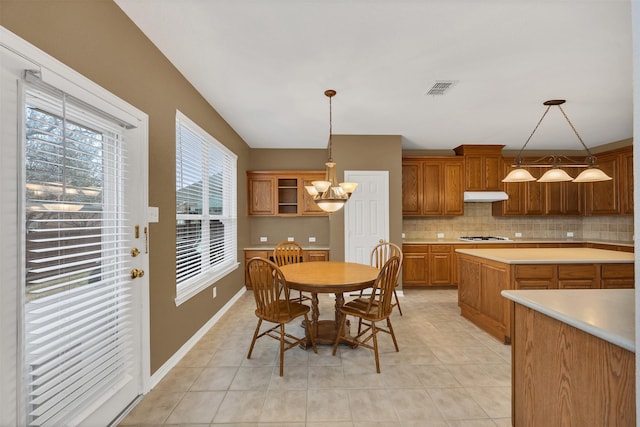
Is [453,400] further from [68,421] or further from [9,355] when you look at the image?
[9,355]

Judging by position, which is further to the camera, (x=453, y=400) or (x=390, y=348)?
(x=390, y=348)

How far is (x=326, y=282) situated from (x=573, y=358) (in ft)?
5.27

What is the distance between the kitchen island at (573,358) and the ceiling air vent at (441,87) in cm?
216

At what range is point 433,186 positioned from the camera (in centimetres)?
515

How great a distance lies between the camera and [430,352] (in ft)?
8.66

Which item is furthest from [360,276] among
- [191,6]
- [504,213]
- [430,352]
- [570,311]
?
[504,213]

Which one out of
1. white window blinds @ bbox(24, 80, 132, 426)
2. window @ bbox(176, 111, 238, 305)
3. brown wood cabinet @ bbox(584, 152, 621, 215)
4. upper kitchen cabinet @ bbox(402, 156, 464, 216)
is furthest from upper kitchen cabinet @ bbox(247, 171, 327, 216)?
brown wood cabinet @ bbox(584, 152, 621, 215)

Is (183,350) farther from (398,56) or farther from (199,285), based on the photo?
(398,56)

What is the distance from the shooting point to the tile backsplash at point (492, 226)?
17.8 ft

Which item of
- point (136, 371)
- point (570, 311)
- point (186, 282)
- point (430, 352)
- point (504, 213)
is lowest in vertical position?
point (430, 352)

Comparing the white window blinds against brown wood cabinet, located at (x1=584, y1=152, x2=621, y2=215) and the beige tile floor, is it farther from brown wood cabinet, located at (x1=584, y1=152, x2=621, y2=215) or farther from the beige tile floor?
brown wood cabinet, located at (x1=584, y1=152, x2=621, y2=215)

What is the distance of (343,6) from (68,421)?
Answer: 9.34 ft

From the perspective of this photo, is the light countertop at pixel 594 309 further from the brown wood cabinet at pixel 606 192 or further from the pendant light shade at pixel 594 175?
the brown wood cabinet at pixel 606 192

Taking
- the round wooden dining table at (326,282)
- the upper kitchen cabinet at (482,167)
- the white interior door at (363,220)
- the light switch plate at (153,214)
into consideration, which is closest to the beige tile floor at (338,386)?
the round wooden dining table at (326,282)
